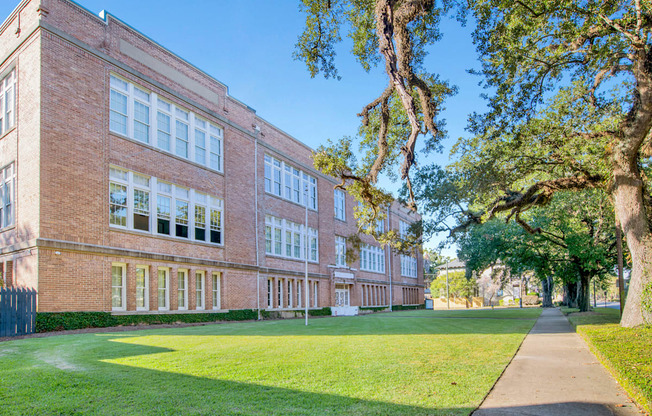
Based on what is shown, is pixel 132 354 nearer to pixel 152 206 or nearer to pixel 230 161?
pixel 152 206

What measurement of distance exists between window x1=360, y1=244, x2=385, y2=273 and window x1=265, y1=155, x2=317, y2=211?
32.1ft

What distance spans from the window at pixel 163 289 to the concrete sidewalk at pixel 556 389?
16664 millimetres

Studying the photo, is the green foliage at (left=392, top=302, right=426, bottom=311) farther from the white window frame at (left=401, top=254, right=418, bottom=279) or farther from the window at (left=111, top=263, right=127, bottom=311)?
the window at (left=111, top=263, right=127, bottom=311)

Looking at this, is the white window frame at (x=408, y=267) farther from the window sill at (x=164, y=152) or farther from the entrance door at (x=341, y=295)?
the window sill at (x=164, y=152)

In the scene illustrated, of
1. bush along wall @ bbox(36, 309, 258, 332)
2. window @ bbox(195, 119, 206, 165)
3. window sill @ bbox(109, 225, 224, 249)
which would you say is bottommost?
bush along wall @ bbox(36, 309, 258, 332)

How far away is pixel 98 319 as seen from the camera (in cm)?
1845

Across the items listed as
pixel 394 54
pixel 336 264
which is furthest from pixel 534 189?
pixel 336 264

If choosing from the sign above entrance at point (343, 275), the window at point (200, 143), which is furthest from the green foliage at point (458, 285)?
the window at point (200, 143)

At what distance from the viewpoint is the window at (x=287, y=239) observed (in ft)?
103

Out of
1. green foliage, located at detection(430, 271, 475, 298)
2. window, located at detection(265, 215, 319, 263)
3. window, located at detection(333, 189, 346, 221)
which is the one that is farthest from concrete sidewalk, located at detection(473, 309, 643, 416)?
green foliage, located at detection(430, 271, 475, 298)

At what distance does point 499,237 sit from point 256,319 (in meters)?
16.9

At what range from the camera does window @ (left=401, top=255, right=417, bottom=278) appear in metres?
56.8

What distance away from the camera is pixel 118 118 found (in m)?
21.0

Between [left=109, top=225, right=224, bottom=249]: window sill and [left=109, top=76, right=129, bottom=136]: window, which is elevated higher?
[left=109, top=76, right=129, bottom=136]: window
